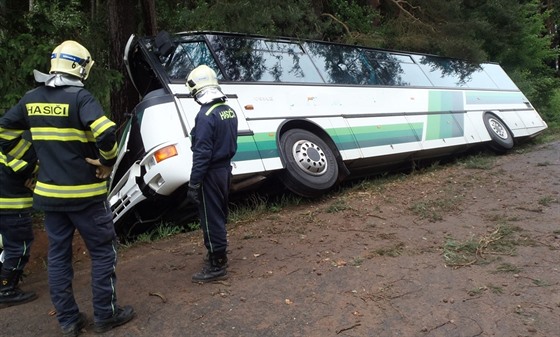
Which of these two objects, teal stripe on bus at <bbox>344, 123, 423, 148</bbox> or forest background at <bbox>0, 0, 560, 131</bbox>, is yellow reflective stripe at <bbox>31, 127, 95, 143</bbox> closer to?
forest background at <bbox>0, 0, 560, 131</bbox>

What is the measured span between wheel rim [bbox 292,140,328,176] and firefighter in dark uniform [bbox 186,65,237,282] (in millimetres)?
2269

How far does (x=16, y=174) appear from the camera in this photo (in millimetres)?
4094

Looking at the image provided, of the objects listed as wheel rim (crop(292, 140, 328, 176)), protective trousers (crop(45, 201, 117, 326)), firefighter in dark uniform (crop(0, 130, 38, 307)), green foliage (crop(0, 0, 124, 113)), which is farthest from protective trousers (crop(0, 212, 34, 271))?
wheel rim (crop(292, 140, 328, 176))

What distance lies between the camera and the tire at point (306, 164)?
20.8ft

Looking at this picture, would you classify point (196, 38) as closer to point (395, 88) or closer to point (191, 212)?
point (191, 212)

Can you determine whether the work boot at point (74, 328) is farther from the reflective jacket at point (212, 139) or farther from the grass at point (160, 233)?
the grass at point (160, 233)

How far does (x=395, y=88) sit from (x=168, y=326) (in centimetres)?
631

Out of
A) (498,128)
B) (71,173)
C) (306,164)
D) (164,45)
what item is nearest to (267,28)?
(164,45)

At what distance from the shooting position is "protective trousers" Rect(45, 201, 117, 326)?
3414 mm

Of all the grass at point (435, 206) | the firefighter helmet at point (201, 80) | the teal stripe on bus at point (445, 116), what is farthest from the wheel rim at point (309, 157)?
the teal stripe on bus at point (445, 116)

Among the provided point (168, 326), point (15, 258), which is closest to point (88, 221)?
point (168, 326)

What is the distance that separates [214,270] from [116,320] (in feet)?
3.21

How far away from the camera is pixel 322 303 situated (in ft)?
12.1

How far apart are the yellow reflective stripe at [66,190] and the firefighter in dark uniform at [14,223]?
0.81 meters
